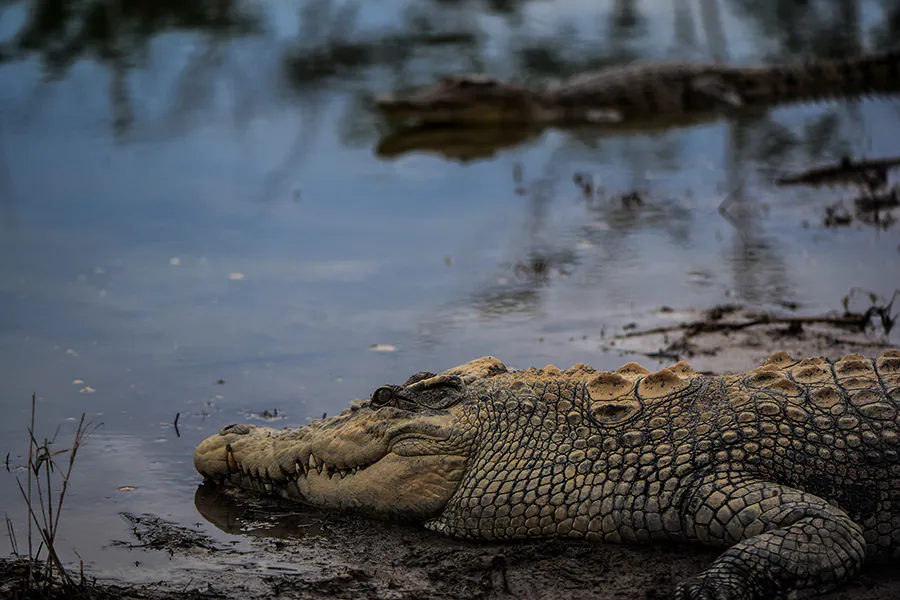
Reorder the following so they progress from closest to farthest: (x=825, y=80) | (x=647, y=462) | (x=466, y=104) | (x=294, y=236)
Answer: (x=647, y=462)
(x=294, y=236)
(x=466, y=104)
(x=825, y=80)

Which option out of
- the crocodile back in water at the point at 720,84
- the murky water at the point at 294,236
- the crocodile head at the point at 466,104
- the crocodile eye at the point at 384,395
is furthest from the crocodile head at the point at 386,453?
the crocodile back in water at the point at 720,84

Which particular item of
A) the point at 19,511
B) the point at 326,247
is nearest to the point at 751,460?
the point at 19,511

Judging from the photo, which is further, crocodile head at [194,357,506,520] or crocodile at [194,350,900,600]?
crocodile head at [194,357,506,520]

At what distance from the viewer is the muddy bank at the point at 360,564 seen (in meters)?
3.51

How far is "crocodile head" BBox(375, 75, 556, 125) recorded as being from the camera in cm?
1166

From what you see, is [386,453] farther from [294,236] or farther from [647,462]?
[294,236]

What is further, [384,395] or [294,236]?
[294,236]

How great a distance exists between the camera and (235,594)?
3.53 m

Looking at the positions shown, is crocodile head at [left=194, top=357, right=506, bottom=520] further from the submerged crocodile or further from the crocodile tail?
the crocodile tail

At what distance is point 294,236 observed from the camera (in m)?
7.79

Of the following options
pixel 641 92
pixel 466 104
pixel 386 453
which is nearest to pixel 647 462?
pixel 386 453

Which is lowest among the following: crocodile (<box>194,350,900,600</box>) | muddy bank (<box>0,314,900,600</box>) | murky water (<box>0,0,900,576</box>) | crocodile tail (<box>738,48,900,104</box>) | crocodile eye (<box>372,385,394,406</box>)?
muddy bank (<box>0,314,900,600</box>)

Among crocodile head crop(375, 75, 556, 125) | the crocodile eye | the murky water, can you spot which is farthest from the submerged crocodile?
the crocodile eye

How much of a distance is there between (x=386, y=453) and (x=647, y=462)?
2.97ft
